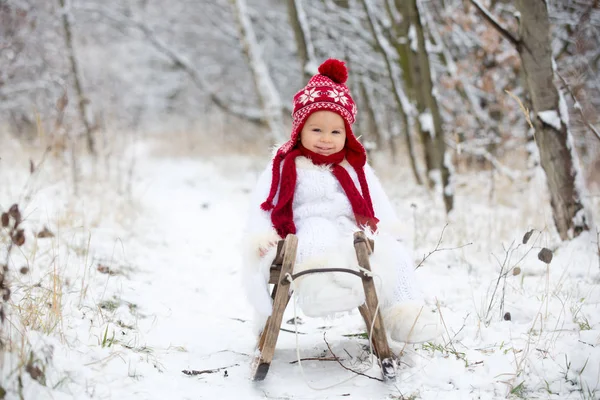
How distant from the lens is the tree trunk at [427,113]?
511 cm

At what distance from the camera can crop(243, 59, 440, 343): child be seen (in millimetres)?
2084

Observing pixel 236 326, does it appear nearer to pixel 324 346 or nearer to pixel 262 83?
pixel 324 346

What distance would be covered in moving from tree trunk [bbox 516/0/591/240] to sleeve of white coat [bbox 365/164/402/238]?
1633mm

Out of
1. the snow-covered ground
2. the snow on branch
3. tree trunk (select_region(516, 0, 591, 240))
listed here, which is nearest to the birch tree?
tree trunk (select_region(516, 0, 591, 240))

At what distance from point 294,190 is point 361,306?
64 cm

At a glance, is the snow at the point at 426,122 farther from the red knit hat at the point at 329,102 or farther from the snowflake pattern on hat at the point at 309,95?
the snowflake pattern on hat at the point at 309,95

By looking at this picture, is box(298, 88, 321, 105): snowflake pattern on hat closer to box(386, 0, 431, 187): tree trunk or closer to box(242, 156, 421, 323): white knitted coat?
box(242, 156, 421, 323): white knitted coat

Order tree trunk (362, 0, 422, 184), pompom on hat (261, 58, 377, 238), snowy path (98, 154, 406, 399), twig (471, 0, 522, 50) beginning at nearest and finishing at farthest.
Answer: snowy path (98, 154, 406, 399) → pompom on hat (261, 58, 377, 238) → twig (471, 0, 522, 50) → tree trunk (362, 0, 422, 184)

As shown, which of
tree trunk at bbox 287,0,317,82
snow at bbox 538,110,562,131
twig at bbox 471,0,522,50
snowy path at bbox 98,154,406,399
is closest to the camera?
snowy path at bbox 98,154,406,399

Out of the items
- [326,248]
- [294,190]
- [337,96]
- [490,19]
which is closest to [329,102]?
[337,96]

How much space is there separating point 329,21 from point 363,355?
7208 mm

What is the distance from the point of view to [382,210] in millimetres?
2500

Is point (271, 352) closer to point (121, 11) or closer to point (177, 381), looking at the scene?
point (177, 381)

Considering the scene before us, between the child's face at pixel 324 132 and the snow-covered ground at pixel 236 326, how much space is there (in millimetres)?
576
